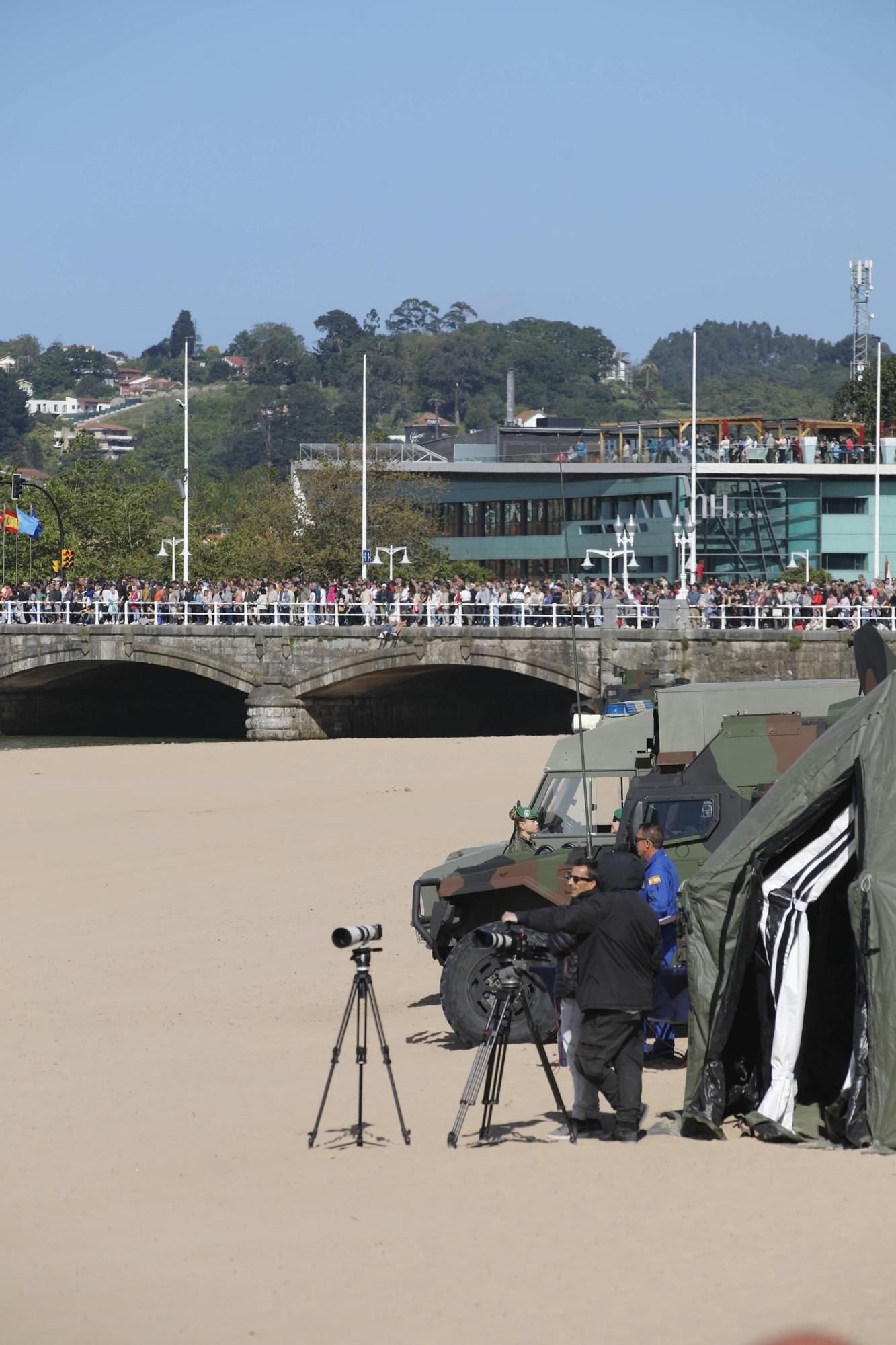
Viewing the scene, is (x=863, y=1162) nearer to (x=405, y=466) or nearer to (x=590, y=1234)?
(x=590, y=1234)

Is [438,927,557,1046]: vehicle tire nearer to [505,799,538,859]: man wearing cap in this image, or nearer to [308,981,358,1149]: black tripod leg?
[505,799,538,859]: man wearing cap

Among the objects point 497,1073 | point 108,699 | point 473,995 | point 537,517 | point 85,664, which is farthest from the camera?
point 537,517

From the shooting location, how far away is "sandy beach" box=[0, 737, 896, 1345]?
707 cm

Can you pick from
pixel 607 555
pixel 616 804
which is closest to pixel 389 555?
pixel 607 555

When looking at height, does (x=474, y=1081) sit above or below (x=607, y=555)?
below

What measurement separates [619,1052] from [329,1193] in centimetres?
173

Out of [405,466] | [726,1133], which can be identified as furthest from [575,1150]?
[405,466]

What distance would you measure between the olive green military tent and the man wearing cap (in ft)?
10.4

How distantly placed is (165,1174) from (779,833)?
373cm

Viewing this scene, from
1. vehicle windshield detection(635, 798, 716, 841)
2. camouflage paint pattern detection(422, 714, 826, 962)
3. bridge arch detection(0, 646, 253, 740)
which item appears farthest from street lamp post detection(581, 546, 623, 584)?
vehicle windshield detection(635, 798, 716, 841)

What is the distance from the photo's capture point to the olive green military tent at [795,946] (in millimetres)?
9422

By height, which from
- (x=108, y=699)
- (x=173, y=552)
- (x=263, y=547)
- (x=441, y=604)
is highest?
(x=263, y=547)

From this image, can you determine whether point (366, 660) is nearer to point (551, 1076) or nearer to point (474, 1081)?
point (551, 1076)

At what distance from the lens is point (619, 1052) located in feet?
31.0
